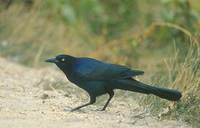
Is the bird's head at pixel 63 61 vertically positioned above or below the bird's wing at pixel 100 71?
above

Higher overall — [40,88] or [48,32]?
[48,32]

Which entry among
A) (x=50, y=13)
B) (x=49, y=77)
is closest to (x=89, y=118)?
(x=49, y=77)

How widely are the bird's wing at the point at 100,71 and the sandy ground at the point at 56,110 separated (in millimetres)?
382

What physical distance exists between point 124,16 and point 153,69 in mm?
3341

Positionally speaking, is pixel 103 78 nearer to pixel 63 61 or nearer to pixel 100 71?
pixel 100 71

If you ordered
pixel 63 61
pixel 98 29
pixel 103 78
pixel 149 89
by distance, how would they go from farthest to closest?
pixel 98 29 < pixel 63 61 < pixel 103 78 < pixel 149 89

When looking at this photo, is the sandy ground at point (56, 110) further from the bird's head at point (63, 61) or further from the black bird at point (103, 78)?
the bird's head at point (63, 61)

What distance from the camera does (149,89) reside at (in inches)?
318

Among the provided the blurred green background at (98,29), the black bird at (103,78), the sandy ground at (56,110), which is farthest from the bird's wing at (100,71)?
the blurred green background at (98,29)

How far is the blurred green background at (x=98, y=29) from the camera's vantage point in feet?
44.3

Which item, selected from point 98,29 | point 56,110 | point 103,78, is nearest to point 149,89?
point 103,78

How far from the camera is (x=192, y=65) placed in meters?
8.94

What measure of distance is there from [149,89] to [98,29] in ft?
25.1

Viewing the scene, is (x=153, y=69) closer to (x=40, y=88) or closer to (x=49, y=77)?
(x=49, y=77)
